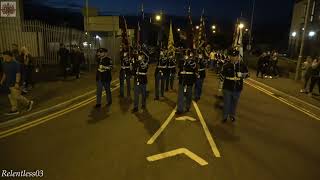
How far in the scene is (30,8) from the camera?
65812 mm

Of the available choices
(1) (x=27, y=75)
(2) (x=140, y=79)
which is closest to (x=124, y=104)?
(2) (x=140, y=79)

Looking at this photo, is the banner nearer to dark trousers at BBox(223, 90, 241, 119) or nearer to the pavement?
the pavement

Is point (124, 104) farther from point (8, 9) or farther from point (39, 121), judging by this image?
point (8, 9)

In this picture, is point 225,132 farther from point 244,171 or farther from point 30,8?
Result: point 30,8

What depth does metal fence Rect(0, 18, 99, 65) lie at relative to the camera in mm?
17078

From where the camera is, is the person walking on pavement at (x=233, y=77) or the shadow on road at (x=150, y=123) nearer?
the shadow on road at (x=150, y=123)

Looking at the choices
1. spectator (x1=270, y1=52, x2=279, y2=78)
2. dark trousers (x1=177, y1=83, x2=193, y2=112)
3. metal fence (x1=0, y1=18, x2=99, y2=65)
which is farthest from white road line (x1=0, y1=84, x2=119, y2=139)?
spectator (x1=270, y1=52, x2=279, y2=78)

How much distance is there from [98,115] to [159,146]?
3.60 m

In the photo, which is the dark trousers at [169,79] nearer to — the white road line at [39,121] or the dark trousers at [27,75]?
the white road line at [39,121]

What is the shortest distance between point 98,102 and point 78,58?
849 cm

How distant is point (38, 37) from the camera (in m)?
20.0

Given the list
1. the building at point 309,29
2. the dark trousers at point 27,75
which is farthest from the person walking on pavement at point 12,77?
the building at point 309,29

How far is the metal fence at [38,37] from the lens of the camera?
17078 millimetres

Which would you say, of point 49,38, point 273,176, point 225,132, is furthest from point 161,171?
point 49,38
